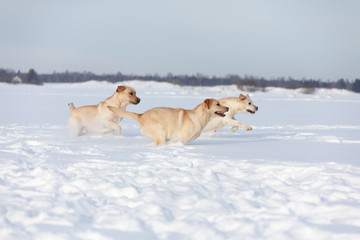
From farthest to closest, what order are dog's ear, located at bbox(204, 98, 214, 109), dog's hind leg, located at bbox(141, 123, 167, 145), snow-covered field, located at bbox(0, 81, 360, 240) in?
dog's ear, located at bbox(204, 98, 214, 109)
dog's hind leg, located at bbox(141, 123, 167, 145)
snow-covered field, located at bbox(0, 81, 360, 240)

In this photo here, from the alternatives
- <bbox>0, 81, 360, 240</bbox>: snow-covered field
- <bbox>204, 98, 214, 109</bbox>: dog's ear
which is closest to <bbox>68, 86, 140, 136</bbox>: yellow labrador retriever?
<bbox>0, 81, 360, 240</bbox>: snow-covered field

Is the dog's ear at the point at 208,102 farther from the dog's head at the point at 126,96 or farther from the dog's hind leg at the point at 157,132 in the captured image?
the dog's head at the point at 126,96

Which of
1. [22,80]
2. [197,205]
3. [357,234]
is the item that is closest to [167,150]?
[197,205]

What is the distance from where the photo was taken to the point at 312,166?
5.60 m

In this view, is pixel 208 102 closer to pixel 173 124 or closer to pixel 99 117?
pixel 173 124

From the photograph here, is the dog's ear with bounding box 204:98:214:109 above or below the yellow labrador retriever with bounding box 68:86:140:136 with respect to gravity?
above

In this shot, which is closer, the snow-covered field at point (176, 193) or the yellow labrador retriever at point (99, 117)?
the snow-covered field at point (176, 193)

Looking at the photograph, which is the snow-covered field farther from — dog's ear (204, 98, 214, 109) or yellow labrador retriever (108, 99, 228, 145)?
dog's ear (204, 98, 214, 109)

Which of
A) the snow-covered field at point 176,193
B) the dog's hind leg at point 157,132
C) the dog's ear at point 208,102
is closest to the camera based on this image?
the snow-covered field at point 176,193

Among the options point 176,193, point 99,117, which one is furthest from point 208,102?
point 176,193

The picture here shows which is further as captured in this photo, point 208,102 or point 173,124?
point 208,102

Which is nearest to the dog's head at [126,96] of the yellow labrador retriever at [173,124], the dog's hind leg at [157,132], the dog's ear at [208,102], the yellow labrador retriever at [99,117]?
the yellow labrador retriever at [99,117]

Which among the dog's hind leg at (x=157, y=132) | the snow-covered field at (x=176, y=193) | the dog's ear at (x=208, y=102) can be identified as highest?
the dog's ear at (x=208, y=102)

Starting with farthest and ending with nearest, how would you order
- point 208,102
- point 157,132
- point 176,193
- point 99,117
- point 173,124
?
point 99,117, point 208,102, point 173,124, point 157,132, point 176,193
